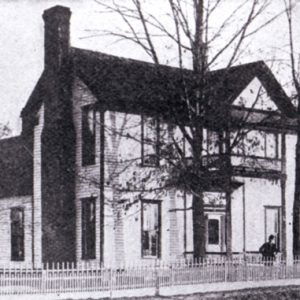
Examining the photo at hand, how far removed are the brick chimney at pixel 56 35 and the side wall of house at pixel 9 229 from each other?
5.47m

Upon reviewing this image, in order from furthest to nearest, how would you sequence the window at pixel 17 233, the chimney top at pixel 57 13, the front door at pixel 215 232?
1. the window at pixel 17 233
2. the front door at pixel 215 232
3. the chimney top at pixel 57 13

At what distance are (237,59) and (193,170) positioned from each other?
3681 millimetres

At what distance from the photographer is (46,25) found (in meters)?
28.9

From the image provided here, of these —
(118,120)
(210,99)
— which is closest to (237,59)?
(210,99)

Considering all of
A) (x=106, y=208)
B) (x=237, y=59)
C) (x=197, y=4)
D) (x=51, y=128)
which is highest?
(x=197, y=4)

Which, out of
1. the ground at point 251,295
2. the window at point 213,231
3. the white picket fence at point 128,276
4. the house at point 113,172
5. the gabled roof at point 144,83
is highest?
the gabled roof at point 144,83

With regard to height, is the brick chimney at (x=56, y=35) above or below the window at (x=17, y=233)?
above

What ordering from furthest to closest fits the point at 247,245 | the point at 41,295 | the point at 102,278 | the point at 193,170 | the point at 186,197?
the point at 247,245 < the point at 186,197 < the point at 193,170 < the point at 102,278 < the point at 41,295

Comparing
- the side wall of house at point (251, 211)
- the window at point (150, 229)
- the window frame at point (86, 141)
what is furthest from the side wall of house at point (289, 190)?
the window frame at point (86, 141)

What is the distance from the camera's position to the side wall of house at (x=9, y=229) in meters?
28.9

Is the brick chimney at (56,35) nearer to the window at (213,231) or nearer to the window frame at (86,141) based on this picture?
the window frame at (86,141)

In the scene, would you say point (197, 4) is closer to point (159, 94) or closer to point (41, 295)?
point (159, 94)

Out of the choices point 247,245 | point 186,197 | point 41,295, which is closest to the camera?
point 41,295

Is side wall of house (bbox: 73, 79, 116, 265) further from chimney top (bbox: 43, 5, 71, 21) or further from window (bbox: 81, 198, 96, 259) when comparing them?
chimney top (bbox: 43, 5, 71, 21)
